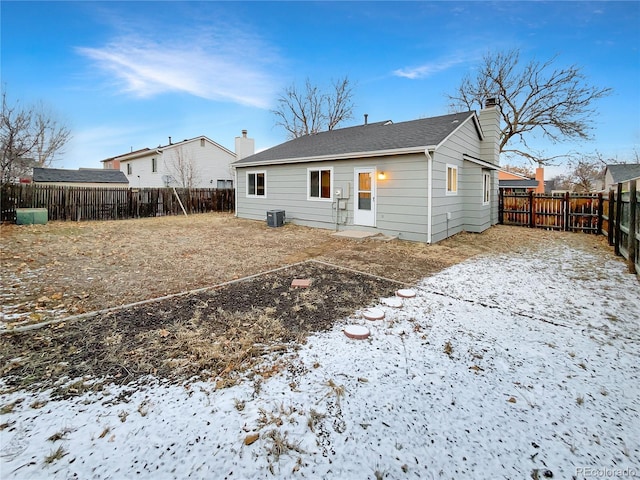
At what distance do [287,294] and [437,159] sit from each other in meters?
6.23

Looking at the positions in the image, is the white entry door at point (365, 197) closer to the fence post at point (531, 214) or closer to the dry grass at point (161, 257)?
the dry grass at point (161, 257)

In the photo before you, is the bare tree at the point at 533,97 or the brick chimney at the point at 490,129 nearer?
the brick chimney at the point at 490,129

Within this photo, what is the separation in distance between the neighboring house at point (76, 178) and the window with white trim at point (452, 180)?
25.0m

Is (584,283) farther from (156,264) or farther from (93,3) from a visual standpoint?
(93,3)

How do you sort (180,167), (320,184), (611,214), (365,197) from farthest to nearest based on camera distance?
(180,167) → (320,184) → (365,197) → (611,214)

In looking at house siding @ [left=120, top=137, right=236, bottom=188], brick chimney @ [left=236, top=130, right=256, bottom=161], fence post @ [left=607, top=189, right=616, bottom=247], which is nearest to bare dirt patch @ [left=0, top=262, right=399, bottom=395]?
fence post @ [left=607, top=189, right=616, bottom=247]

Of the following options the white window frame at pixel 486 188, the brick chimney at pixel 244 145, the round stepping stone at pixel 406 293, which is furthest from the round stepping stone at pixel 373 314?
the brick chimney at pixel 244 145

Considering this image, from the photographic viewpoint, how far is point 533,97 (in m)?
19.9

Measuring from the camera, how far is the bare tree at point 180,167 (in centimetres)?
2194

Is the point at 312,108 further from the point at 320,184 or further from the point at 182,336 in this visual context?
the point at 182,336

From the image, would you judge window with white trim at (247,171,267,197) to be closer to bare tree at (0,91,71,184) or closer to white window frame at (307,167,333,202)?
white window frame at (307,167,333,202)

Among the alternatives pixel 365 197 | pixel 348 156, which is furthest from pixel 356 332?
pixel 348 156

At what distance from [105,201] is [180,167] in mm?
8896

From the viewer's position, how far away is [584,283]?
5008mm
